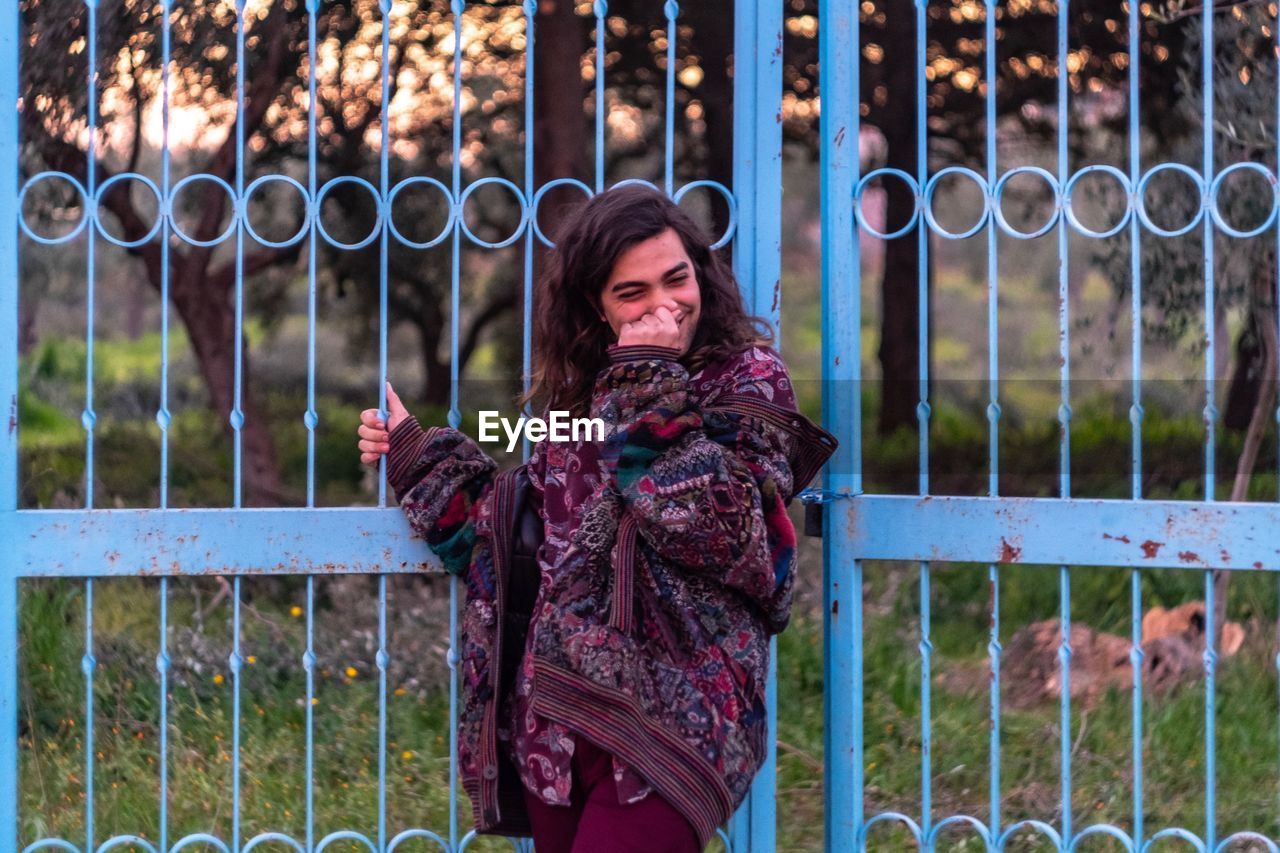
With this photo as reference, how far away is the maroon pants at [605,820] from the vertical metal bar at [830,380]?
0.66m

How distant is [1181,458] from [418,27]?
395 cm

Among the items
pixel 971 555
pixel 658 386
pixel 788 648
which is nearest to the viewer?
pixel 658 386

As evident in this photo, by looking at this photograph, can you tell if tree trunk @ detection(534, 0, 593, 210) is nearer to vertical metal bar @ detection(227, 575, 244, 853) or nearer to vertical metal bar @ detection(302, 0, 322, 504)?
vertical metal bar @ detection(302, 0, 322, 504)

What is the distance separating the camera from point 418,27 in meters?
4.70

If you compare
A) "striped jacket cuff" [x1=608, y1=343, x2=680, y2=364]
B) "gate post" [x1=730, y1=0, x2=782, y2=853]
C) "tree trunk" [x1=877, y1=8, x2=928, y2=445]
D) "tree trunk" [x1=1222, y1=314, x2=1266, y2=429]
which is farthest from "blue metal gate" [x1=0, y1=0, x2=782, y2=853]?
"tree trunk" [x1=877, y1=8, x2=928, y2=445]

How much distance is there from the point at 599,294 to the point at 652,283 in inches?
4.0

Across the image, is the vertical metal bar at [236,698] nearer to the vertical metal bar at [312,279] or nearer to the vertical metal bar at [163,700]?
the vertical metal bar at [163,700]

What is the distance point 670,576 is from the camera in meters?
1.91

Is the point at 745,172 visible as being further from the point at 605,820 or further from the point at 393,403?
the point at 605,820

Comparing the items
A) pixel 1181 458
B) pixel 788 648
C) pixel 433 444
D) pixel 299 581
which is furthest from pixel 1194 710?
pixel 299 581

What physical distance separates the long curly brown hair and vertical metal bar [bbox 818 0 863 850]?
0.34 m

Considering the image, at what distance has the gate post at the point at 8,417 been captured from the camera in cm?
245

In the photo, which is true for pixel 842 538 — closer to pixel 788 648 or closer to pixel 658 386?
pixel 658 386

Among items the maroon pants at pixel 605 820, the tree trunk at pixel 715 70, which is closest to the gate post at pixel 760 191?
the maroon pants at pixel 605 820
